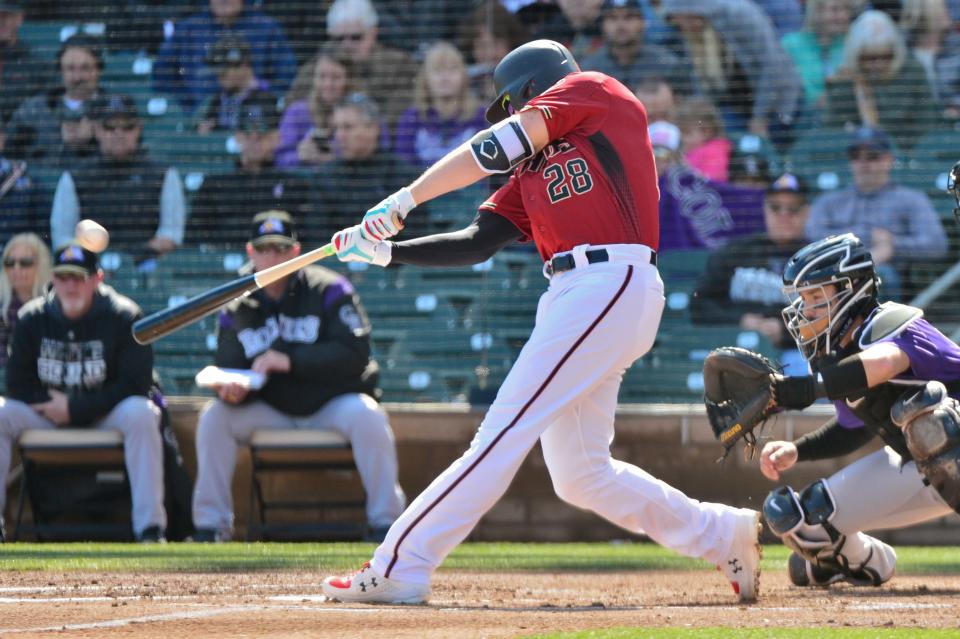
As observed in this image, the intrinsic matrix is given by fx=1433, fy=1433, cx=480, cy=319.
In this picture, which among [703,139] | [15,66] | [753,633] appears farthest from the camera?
[15,66]

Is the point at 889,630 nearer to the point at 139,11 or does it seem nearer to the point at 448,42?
the point at 448,42

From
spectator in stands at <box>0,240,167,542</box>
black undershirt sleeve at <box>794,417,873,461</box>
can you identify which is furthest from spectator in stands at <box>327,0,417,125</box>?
black undershirt sleeve at <box>794,417,873,461</box>

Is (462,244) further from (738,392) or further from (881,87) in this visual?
(881,87)

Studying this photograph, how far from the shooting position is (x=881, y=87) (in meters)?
9.10

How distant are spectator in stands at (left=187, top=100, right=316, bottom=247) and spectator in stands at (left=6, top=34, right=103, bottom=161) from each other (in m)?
1.12

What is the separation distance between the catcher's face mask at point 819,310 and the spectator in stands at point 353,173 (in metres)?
4.47

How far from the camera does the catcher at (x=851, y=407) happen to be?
14.5 feet

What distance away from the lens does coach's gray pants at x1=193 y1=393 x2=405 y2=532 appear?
7723mm

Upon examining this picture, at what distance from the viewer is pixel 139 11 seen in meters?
9.93

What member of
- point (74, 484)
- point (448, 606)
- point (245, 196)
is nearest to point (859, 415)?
point (448, 606)

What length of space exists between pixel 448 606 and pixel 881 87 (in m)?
5.86

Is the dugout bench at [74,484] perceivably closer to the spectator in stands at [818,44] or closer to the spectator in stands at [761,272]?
the spectator in stands at [761,272]

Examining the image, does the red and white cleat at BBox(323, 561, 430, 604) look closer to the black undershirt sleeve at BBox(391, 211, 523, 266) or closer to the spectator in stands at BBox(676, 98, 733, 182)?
the black undershirt sleeve at BBox(391, 211, 523, 266)

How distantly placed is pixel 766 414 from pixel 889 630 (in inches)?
32.3
